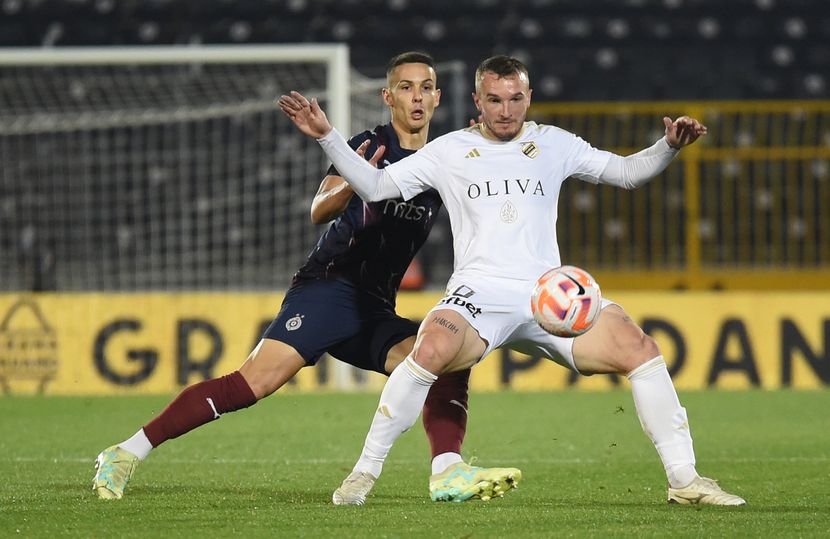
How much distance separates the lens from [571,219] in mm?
13352

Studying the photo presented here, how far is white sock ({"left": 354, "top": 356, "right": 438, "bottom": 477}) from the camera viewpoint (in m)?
5.00

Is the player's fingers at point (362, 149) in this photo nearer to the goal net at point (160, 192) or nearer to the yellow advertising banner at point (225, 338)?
the yellow advertising banner at point (225, 338)

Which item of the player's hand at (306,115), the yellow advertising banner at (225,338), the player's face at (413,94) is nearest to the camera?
the player's hand at (306,115)

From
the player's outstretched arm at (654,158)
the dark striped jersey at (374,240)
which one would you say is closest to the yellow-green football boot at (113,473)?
the dark striped jersey at (374,240)

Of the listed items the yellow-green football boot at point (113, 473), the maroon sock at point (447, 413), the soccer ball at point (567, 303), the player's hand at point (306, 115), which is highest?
the player's hand at point (306, 115)

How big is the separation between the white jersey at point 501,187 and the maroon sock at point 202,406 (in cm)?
97

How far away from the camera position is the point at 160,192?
13523 mm

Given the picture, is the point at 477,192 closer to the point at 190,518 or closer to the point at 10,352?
the point at 190,518

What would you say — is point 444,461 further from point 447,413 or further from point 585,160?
point 585,160

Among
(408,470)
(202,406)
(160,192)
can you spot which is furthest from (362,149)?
(160,192)

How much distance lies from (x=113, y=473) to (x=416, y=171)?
158 cm

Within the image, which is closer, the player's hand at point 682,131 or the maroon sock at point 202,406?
the player's hand at point 682,131

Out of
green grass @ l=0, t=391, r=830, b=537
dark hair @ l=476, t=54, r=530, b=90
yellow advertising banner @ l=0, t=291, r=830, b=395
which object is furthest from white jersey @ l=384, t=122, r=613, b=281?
yellow advertising banner @ l=0, t=291, r=830, b=395

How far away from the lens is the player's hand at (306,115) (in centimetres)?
507
